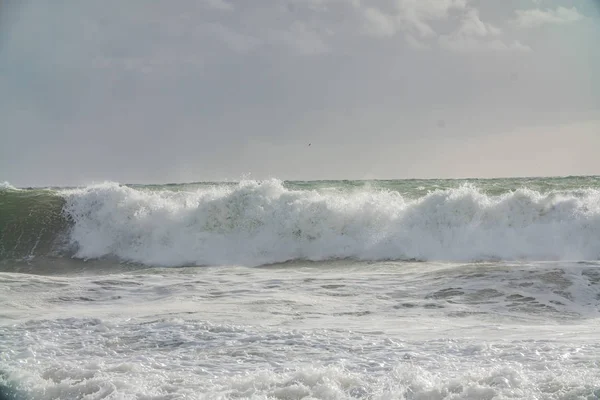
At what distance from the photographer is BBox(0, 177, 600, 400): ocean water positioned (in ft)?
18.2

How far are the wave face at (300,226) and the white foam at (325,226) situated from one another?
0.09 ft

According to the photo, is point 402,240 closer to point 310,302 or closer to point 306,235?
point 306,235

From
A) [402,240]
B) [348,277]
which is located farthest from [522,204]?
[348,277]

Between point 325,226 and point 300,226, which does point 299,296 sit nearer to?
point 325,226

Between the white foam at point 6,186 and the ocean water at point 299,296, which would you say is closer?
the ocean water at point 299,296

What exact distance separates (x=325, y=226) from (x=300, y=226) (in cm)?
64

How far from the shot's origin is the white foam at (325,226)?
48.6 ft

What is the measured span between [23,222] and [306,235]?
838 centimetres

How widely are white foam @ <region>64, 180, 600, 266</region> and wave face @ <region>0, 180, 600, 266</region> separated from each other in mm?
27

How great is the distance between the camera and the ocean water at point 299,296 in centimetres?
556

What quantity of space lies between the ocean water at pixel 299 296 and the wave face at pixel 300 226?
2.0 inches

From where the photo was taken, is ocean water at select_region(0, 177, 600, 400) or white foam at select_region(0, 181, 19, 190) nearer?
ocean water at select_region(0, 177, 600, 400)

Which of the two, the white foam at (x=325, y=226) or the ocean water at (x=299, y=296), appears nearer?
the ocean water at (x=299, y=296)

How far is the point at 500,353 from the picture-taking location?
→ 6.05m
